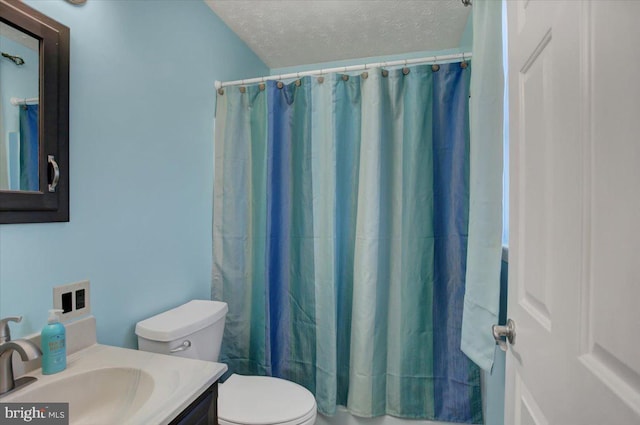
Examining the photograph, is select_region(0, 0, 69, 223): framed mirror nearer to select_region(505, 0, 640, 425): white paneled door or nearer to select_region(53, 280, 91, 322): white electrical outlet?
select_region(53, 280, 91, 322): white electrical outlet

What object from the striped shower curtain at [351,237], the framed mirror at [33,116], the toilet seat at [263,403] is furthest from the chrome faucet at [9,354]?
the striped shower curtain at [351,237]

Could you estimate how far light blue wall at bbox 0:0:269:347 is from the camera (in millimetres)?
1019

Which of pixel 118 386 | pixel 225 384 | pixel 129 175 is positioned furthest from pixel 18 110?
pixel 225 384

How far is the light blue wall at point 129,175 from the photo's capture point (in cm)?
102

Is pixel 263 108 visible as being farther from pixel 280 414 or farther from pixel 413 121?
pixel 280 414

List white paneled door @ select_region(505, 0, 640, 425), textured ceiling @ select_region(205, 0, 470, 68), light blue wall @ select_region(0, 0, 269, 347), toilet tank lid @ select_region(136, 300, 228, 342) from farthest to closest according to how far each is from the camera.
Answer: textured ceiling @ select_region(205, 0, 470, 68), toilet tank lid @ select_region(136, 300, 228, 342), light blue wall @ select_region(0, 0, 269, 347), white paneled door @ select_region(505, 0, 640, 425)

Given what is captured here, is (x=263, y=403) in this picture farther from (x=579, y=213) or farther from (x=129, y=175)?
(x=579, y=213)

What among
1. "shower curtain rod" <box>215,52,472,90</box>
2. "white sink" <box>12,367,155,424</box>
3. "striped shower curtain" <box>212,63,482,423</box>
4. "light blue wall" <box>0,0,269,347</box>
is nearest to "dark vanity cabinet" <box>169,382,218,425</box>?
"white sink" <box>12,367,155,424</box>

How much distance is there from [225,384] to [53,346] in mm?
839

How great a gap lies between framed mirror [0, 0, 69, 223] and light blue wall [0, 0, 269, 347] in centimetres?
5

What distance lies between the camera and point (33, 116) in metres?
0.96

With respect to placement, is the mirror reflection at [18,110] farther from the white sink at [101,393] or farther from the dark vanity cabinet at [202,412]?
the dark vanity cabinet at [202,412]

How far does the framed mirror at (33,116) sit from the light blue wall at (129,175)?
49 mm

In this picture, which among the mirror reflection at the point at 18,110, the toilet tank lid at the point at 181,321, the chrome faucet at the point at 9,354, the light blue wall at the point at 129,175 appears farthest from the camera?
the toilet tank lid at the point at 181,321
